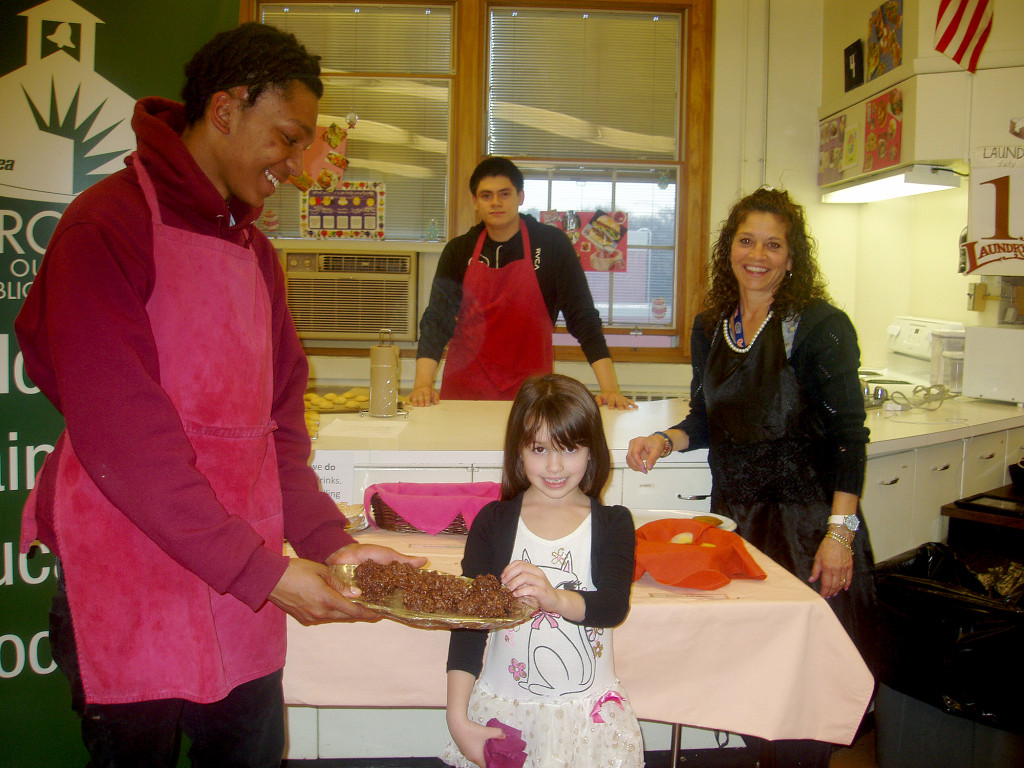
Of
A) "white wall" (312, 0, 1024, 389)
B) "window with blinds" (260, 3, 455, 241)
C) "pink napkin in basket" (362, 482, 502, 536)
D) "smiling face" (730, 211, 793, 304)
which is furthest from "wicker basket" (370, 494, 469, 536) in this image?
"window with blinds" (260, 3, 455, 241)

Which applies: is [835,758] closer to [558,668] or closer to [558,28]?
[558,668]

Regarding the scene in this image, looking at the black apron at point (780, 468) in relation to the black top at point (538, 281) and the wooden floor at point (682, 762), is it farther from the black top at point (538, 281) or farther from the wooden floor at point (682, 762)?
the black top at point (538, 281)

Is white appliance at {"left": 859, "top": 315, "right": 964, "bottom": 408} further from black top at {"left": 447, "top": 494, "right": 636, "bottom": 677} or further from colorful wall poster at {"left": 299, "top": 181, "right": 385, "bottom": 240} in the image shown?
Answer: colorful wall poster at {"left": 299, "top": 181, "right": 385, "bottom": 240}

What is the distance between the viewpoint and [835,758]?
2361mm

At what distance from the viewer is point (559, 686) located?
1.29 meters

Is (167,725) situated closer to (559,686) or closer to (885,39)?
(559,686)

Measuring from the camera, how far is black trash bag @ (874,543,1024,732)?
6.29 ft

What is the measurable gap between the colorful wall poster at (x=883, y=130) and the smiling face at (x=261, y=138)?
3121 millimetres

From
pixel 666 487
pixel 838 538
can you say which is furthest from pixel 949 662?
pixel 666 487

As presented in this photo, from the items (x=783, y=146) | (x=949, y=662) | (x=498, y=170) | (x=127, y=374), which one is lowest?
(x=949, y=662)

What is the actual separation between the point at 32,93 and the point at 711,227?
3608mm

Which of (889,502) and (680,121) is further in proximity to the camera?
(680,121)

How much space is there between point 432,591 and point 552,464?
0.29m

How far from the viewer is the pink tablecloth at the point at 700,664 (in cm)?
147
